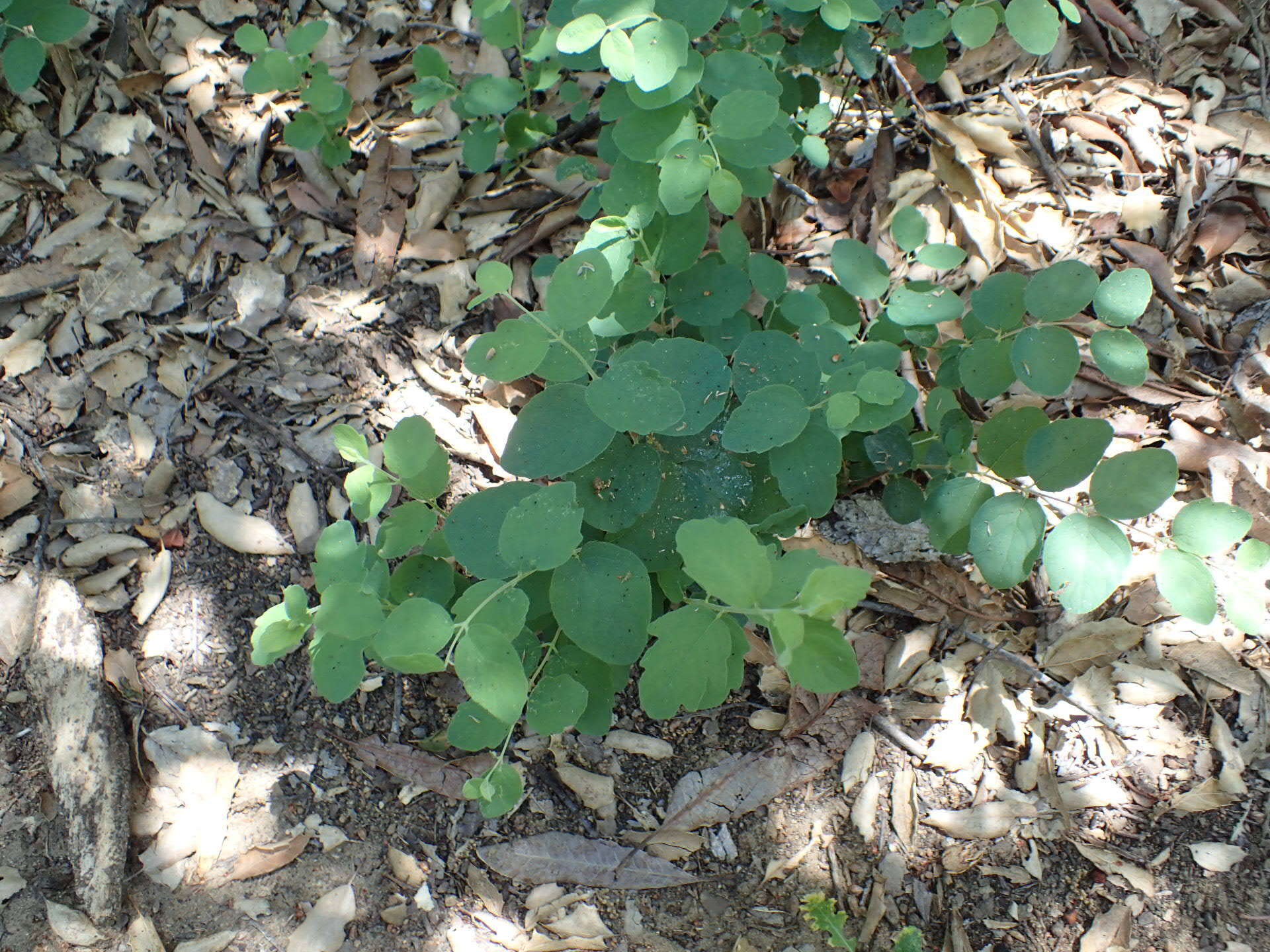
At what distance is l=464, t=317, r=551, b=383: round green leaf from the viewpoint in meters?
1.40

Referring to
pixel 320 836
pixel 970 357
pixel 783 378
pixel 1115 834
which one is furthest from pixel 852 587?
pixel 320 836

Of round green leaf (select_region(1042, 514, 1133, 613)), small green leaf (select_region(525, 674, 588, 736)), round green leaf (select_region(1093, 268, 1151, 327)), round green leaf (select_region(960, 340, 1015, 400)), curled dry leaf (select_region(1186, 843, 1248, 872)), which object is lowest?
curled dry leaf (select_region(1186, 843, 1248, 872))

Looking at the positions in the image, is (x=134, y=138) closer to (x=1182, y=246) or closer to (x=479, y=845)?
(x=479, y=845)

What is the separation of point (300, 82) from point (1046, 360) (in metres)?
2.05

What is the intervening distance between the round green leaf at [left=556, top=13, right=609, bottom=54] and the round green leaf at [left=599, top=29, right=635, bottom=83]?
0.06ft

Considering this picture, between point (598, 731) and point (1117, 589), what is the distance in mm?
1275

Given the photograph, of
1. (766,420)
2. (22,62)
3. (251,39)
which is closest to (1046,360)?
(766,420)

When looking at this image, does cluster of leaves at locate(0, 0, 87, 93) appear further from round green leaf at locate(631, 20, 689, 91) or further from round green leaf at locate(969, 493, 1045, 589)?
round green leaf at locate(969, 493, 1045, 589)

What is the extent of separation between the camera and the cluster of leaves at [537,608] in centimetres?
117

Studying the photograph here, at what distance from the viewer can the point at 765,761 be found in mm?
1999

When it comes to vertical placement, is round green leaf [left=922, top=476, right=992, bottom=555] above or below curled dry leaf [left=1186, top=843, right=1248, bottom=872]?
above

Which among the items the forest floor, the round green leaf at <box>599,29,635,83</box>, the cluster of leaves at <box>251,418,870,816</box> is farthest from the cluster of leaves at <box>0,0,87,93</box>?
the round green leaf at <box>599,29,635,83</box>

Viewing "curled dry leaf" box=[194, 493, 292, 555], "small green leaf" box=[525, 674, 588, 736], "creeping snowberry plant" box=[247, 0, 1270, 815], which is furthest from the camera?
"curled dry leaf" box=[194, 493, 292, 555]

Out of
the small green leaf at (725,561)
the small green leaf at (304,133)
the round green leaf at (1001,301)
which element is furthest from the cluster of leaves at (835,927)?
the small green leaf at (304,133)
